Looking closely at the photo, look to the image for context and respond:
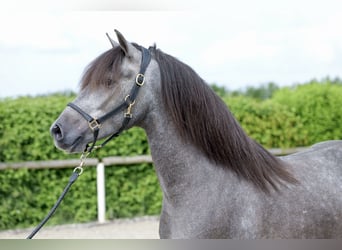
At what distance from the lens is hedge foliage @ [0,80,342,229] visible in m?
7.38

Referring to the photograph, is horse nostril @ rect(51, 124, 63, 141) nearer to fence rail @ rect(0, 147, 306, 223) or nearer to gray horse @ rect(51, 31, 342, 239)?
gray horse @ rect(51, 31, 342, 239)

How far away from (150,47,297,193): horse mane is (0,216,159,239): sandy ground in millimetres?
4290

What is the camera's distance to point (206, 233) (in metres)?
2.56

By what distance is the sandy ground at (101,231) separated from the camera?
7012 mm

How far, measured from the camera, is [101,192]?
25.6 ft

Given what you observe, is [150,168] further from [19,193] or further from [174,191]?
[174,191]

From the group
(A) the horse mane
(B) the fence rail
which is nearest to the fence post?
(B) the fence rail

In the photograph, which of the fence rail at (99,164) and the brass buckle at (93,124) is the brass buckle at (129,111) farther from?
the fence rail at (99,164)

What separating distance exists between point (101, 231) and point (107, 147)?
58.1 inches

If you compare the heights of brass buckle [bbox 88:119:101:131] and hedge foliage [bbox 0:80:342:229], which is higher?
brass buckle [bbox 88:119:101:131]

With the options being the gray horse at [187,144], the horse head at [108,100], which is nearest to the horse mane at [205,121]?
the gray horse at [187,144]

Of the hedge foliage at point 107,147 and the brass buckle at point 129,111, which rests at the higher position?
the brass buckle at point 129,111

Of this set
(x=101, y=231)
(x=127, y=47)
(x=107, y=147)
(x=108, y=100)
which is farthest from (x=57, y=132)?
(x=107, y=147)

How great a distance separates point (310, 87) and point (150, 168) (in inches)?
153
